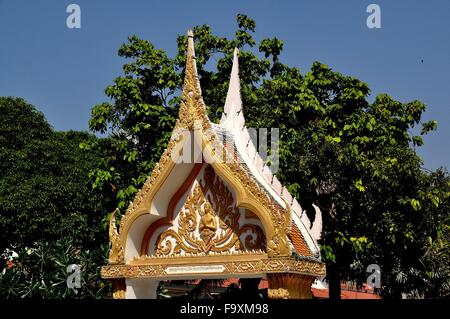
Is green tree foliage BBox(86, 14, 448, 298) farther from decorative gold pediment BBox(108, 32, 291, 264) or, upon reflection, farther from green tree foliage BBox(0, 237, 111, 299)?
decorative gold pediment BBox(108, 32, 291, 264)

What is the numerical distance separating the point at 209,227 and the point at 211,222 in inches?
3.5

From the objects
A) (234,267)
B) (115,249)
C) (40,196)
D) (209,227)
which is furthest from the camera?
(40,196)

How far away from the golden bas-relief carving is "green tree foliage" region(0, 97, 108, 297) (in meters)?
12.5

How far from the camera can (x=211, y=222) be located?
1131cm

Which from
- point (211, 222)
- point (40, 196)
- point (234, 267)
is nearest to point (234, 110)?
point (211, 222)

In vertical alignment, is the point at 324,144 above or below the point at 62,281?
above

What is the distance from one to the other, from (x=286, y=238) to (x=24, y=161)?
20.2m

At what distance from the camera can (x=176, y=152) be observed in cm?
1143
